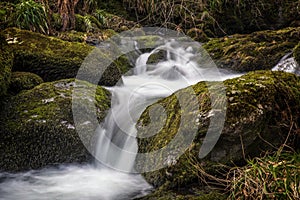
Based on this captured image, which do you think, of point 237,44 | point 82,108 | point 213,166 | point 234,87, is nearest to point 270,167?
point 213,166

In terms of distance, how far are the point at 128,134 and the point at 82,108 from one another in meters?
0.71

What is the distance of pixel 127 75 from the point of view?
6684 millimetres

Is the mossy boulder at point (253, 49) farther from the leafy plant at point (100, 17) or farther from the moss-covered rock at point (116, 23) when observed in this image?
the leafy plant at point (100, 17)

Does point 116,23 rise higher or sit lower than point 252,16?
higher

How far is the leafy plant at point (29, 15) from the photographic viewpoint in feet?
21.3

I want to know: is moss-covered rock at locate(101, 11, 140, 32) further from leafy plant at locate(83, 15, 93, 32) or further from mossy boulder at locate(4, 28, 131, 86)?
mossy boulder at locate(4, 28, 131, 86)

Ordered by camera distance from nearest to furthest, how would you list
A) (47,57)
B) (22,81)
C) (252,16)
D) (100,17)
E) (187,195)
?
(187,195), (22,81), (47,57), (100,17), (252,16)

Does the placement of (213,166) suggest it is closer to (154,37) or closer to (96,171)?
(96,171)

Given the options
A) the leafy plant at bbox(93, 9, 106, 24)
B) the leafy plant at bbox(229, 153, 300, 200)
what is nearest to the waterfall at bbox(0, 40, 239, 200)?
the leafy plant at bbox(229, 153, 300, 200)

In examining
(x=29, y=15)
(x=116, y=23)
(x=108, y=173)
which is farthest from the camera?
(x=116, y=23)

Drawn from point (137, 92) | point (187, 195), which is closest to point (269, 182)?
point (187, 195)

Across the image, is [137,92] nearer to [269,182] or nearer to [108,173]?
[108,173]

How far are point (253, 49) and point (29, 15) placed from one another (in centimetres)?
509

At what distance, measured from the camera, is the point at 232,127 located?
2918mm
